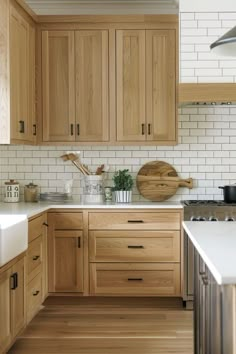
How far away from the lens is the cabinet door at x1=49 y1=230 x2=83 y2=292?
201 inches

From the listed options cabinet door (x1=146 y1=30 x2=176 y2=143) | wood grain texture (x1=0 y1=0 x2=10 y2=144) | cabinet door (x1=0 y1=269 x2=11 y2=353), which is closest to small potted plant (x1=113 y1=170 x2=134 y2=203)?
cabinet door (x1=146 y1=30 x2=176 y2=143)

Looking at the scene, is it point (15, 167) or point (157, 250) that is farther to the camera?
point (15, 167)

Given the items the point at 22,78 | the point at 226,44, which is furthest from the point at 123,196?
the point at 226,44

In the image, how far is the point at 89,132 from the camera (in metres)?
5.30

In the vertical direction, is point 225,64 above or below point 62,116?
above

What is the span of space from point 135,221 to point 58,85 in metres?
1.47

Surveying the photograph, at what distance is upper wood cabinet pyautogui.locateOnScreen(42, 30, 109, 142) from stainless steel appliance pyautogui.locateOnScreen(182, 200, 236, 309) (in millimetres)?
1074

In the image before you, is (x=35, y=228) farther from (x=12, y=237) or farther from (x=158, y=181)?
(x=158, y=181)

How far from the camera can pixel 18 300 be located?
3922 millimetres

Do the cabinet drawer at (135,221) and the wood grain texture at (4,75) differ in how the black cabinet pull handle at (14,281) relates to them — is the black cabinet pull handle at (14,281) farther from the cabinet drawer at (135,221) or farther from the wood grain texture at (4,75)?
the cabinet drawer at (135,221)

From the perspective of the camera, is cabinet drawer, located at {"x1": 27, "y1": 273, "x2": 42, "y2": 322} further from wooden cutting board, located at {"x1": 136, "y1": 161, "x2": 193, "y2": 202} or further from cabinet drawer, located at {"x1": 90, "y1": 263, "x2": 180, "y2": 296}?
wooden cutting board, located at {"x1": 136, "y1": 161, "x2": 193, "y2": 202}

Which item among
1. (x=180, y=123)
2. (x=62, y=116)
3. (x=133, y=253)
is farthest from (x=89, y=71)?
(x=133, y=253)

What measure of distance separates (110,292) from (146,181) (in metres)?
1.16

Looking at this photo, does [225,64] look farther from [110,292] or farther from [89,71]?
[110,292]
